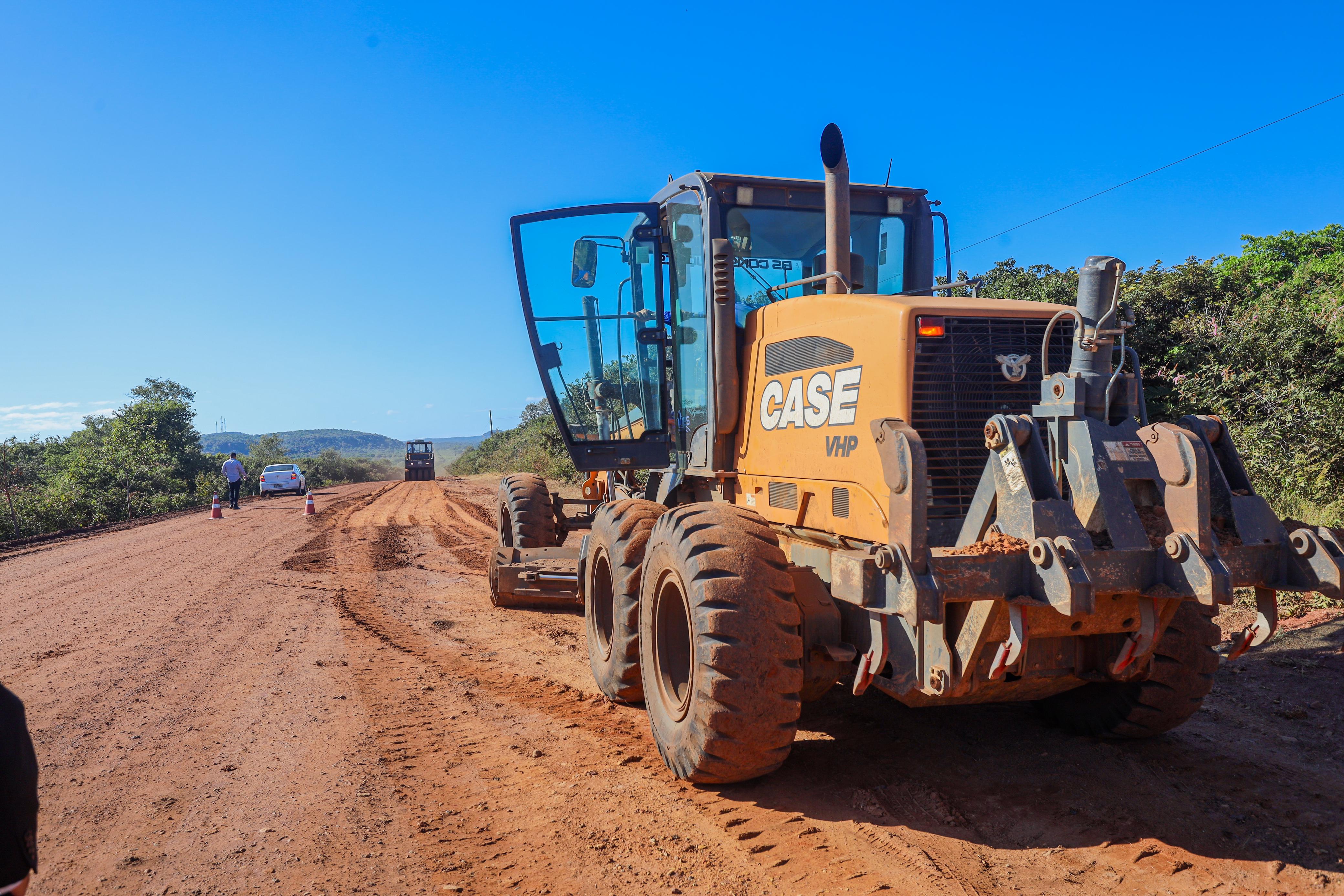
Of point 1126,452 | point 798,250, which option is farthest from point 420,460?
point 1126,452

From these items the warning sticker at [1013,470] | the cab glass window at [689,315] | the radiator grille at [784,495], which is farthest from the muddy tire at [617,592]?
the warning sticker at [1013,470]

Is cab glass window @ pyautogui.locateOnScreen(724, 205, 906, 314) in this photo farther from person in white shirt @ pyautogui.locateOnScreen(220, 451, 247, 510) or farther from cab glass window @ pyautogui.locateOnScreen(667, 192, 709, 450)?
person in white shirt @ pyautogui.locateOnScreen(220, 451, 247, 510)

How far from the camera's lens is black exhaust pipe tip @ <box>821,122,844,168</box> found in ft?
14.5

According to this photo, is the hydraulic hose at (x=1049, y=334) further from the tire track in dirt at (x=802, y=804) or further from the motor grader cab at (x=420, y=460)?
the motor grader cab at (x=420, y=460)

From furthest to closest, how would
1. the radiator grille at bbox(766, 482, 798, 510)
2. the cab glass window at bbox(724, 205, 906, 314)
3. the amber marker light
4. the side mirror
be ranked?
the side mirror
the cab glass window at bbox(724, 205, 906, 314)
the radiator grille at bbox(766, 482, 798, 510)
the amber marker light

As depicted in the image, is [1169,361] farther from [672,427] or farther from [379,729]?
[379,729]

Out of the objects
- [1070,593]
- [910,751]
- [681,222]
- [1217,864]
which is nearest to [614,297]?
[681,222]

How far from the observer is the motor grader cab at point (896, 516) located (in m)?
3.33

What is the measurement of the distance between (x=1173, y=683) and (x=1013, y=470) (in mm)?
1861

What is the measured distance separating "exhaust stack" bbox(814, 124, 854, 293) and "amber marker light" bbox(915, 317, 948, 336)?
79 centimetres

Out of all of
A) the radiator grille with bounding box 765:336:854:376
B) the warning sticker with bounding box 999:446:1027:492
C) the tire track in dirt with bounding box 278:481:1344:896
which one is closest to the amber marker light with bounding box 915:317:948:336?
the radiator grille with bounding box 765:336:854:376

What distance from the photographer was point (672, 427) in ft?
20.7

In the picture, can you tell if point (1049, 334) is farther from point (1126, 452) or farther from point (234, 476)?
point (234, 476)

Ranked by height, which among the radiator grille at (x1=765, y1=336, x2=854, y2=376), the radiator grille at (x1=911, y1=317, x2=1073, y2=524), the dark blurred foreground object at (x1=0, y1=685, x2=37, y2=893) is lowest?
the dark blurred foreground object at (x1=0, y1=685, x2=37, y2=893)
